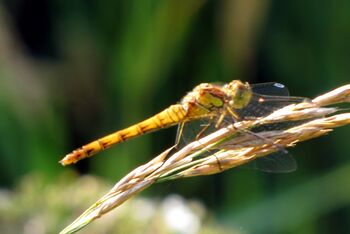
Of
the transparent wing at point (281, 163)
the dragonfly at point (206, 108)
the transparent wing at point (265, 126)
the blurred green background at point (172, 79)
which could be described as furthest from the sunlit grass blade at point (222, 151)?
the blurred green background at point (172, 79)

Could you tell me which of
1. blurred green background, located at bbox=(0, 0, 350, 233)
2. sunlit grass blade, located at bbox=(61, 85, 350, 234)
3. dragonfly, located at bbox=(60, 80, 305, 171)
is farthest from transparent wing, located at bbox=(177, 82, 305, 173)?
blurred green background, located at bbox=(0, 0, 350, 233)

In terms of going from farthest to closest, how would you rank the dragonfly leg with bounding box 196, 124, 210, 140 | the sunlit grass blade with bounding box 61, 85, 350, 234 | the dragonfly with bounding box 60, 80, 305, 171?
1. the dragonfly with bounding box 60, 80, 305, 171
2. the dragonfly leg with bounding box 196, 124, 210, 140
3. the sunlit grass blade with bounding box 61, 85, 350, 234

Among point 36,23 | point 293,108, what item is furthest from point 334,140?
point 293,108

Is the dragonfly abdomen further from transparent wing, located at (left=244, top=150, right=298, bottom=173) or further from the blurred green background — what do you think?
the blurred green background

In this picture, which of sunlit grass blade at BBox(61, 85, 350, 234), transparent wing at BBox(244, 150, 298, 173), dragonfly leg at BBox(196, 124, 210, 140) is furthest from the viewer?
dragonfly leg at BBox(196, 124, 210, 140)

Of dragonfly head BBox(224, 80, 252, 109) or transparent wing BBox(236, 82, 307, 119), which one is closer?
transparent wing BBox(236, 82, 307, 119)

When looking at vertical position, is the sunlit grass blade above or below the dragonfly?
above

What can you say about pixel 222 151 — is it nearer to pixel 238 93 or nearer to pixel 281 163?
pixel 281 163

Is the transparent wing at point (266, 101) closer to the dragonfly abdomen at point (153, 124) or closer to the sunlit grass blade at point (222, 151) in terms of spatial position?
the dragonfly abdomen at point (153, 124)

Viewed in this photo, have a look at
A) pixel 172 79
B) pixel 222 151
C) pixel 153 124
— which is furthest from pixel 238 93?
pixel 172 79
